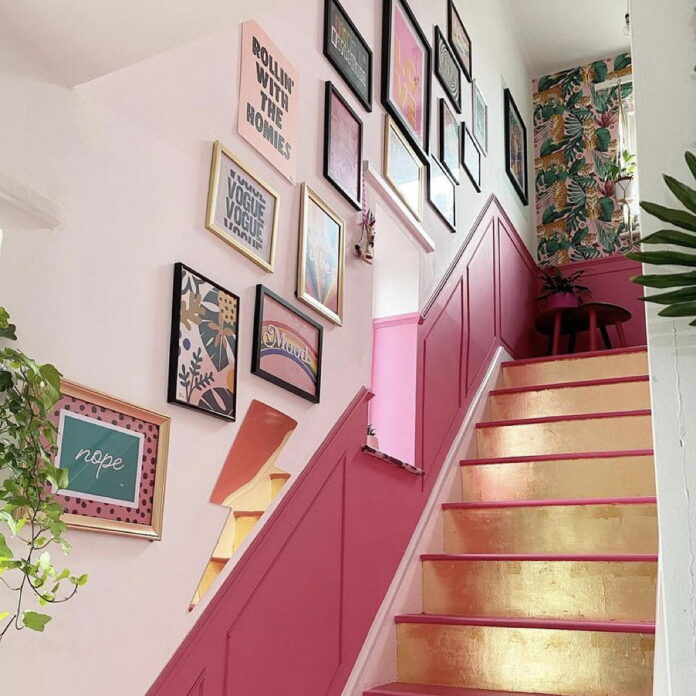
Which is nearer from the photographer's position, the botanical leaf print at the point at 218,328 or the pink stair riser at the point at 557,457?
the botanical leaf print at the point at 218,328

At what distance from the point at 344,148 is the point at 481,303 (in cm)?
179

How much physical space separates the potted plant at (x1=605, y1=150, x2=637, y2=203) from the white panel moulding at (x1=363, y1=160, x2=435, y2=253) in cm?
198

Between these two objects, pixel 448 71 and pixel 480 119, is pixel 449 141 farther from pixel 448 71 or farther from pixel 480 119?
pixel 480 119

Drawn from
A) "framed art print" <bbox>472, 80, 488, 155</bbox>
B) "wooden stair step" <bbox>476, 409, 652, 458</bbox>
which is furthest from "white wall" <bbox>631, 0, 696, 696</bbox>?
"framed art print" <bbox>472, 80, 488, 155</bbox>

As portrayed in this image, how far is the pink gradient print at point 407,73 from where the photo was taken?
3479 millimetres

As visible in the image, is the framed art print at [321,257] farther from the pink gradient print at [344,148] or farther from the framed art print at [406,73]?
the framed art print at [406,73]

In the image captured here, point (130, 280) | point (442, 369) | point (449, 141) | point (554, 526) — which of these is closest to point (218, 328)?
point (130, 280)

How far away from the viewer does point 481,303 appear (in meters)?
4.48

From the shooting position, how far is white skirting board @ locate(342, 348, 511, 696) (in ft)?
8.86

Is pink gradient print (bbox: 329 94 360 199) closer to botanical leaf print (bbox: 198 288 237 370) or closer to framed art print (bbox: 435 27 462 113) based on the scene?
botanical leaf print (bbox: 198 288 237 370)

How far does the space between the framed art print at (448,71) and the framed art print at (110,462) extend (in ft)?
9.21

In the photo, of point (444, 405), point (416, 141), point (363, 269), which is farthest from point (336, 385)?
point (416, 141)

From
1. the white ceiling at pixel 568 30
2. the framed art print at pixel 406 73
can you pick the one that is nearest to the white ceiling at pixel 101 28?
the framed art print at pixel 406 73

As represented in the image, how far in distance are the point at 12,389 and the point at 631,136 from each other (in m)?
5.16
